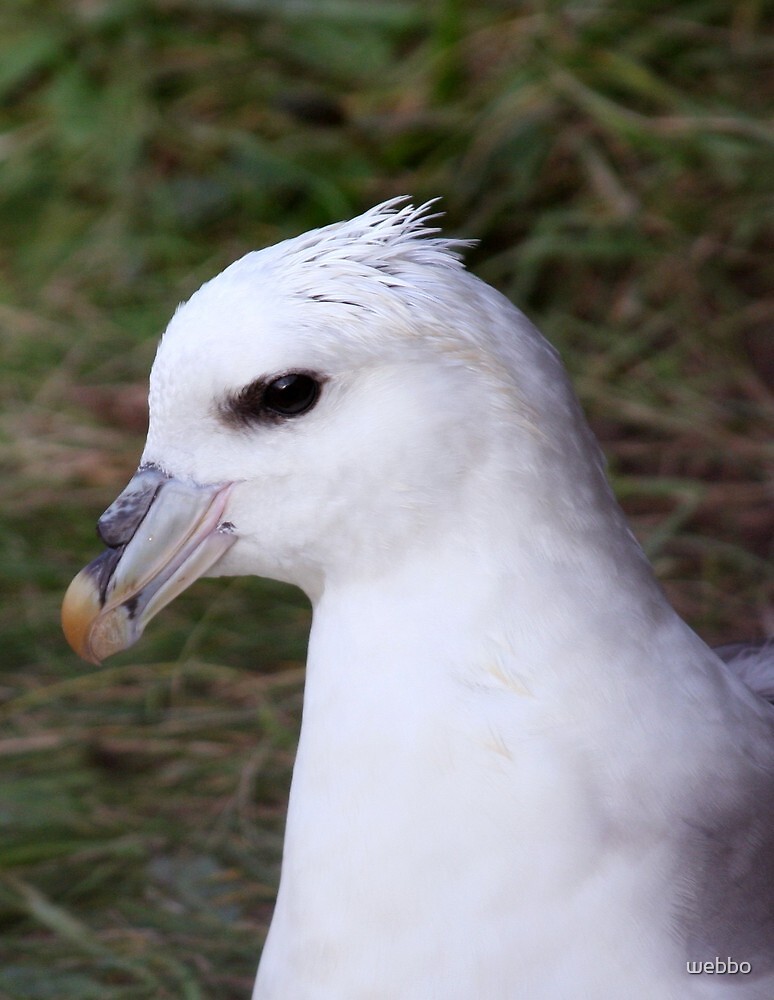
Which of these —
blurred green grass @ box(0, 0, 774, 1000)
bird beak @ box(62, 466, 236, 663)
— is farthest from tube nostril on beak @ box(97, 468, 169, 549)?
blurred green grass @ box(0, 0, 774, 1000)

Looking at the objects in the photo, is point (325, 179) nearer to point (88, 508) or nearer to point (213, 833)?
point (88, 508)

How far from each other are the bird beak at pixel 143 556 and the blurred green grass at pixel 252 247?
3.49ft

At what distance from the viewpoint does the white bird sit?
4.95ft

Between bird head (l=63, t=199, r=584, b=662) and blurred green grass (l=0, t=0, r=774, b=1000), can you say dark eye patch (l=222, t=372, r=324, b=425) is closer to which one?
bird head (l=63, t=199, r=584, b=662)

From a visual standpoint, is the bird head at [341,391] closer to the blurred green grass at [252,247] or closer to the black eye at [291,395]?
the black eye at [291,395]

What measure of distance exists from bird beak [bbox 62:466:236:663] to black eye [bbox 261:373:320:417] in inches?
5.2

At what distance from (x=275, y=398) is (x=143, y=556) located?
0.88ft

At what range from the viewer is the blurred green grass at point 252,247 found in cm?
286

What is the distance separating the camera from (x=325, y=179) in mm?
4094

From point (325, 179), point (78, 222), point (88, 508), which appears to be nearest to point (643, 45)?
point (325, 179)

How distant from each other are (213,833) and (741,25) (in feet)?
9.75

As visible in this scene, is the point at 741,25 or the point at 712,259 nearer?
the point at 712,259

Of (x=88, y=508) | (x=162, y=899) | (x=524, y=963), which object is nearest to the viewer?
(x=524, y=963)

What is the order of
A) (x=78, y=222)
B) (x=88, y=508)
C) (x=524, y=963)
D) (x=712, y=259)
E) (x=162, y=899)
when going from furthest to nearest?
1. (x=78, y=222)
2. (x=712, y=259)
3. (x=88, y=508)
4. (x=162, y=899)
5. (x=524, y=963)
